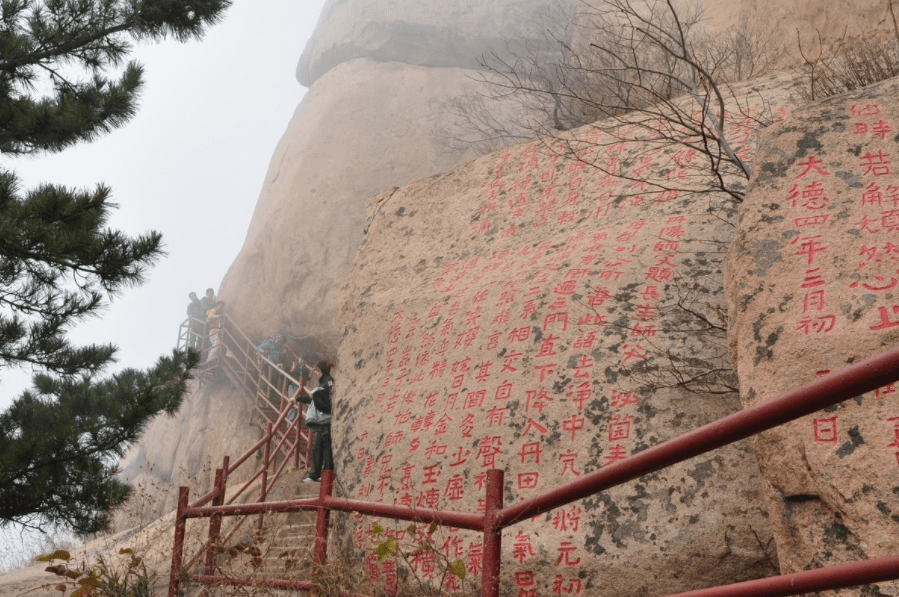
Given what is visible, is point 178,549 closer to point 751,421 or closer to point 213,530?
point 213,530

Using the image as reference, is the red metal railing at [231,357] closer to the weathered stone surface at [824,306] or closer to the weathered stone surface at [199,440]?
the weathered stone surface at [199,440]

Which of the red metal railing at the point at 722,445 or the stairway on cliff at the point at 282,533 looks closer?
the red metal railing at the point at 722,445

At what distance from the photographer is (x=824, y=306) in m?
2.73

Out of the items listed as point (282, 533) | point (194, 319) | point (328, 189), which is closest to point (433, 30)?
point (328, 189)

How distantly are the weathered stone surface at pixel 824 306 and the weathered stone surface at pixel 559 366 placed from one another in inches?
28.4

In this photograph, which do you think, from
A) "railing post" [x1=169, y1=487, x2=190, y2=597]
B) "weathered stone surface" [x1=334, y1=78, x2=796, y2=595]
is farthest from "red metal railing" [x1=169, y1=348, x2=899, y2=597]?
"railing post" [x1=169, y1=487, x2=190, y2=597]

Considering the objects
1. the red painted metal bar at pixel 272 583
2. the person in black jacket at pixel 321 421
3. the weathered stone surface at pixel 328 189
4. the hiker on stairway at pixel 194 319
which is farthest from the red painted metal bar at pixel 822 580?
the hiker on stairway at pixel 194 319

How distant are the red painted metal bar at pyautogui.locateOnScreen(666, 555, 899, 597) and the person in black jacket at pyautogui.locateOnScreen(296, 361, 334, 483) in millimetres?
5904

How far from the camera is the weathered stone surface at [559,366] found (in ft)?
10.9

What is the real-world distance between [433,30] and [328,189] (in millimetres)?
5091

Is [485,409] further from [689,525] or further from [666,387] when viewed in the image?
[689,525]

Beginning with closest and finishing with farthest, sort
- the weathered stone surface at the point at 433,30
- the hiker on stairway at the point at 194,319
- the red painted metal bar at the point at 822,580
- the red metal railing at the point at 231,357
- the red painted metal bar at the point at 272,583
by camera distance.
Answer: the red painted metal bar at the point at 822,580, the red painted metal bar at the point at 272,583, the red metal railing at the point at 231,357, the hiker on stairway at the point at 194,319, the weathered stone surface at the point at 433,30

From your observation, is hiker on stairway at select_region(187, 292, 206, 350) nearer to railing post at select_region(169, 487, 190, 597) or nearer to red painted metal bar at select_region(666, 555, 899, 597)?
railing post at select_region(169, 487, 190, 597)

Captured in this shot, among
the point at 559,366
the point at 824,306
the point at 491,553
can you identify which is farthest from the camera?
the point at 559,366
